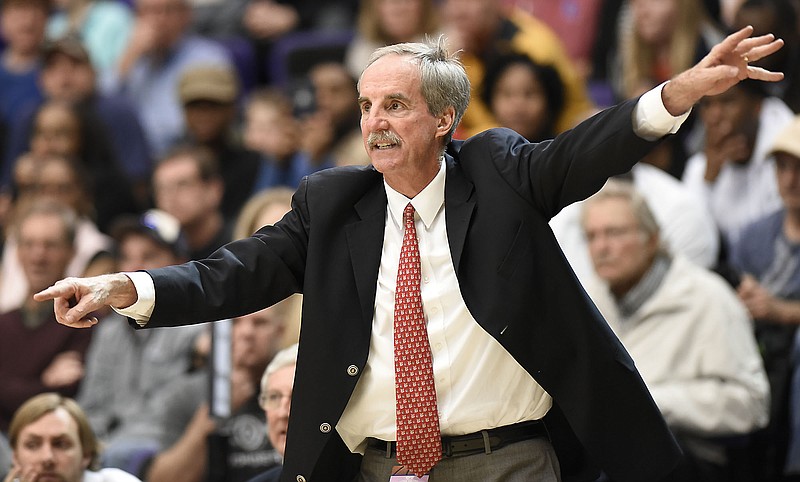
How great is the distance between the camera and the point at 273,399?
15.1 feet

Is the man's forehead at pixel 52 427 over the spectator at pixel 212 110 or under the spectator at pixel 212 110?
under

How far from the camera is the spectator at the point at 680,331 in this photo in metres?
5.24

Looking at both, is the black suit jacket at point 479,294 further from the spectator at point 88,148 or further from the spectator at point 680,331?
the spectator at point 88,148

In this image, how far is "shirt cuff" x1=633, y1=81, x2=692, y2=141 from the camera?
303 cm

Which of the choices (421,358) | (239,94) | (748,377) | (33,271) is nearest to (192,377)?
(33,271)

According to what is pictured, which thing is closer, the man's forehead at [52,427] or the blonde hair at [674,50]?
the man's forehead at [52,427]

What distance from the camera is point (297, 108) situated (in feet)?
26.5

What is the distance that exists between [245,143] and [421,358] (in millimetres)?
5189

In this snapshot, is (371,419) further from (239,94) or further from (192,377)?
(239,94)

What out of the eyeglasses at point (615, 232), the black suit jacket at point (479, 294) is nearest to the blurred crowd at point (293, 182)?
the eyeglasses at point (615, 232)

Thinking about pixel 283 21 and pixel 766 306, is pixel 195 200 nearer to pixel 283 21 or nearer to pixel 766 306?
pixel 283 21

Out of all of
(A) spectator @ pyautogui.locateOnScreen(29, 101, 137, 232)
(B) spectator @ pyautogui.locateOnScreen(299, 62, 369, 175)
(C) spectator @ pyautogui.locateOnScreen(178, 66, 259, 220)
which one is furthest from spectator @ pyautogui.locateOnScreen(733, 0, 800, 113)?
(A) spectator @ pyautogui.locateOnScreen(29, 101, 137, 232)

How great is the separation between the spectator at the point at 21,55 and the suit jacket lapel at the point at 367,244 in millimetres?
5987

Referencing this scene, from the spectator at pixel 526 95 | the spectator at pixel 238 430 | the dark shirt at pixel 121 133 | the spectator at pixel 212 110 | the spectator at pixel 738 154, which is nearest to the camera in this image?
the spectator at pixel 238 430
